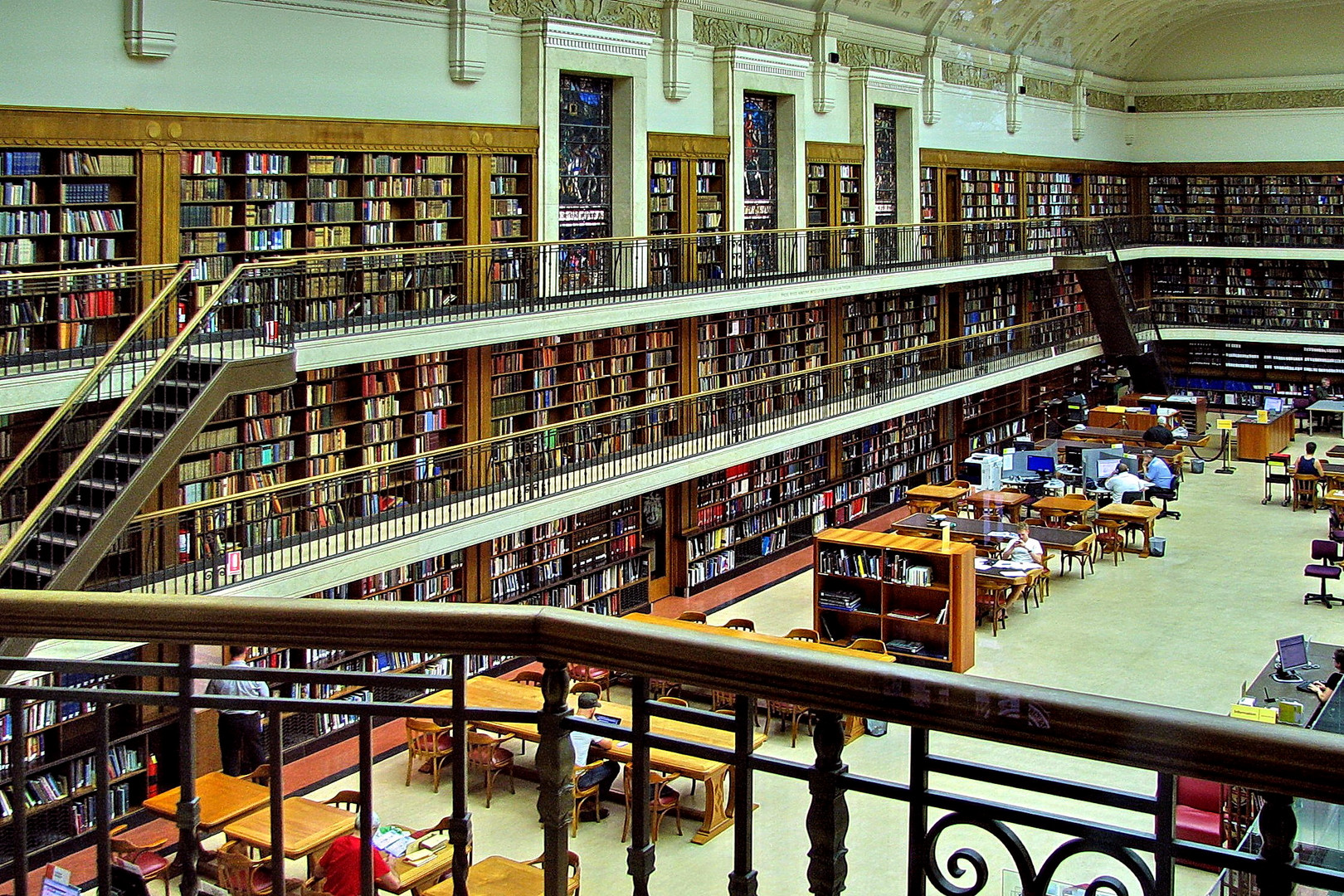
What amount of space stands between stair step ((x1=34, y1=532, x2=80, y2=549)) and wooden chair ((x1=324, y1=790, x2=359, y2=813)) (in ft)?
5.64

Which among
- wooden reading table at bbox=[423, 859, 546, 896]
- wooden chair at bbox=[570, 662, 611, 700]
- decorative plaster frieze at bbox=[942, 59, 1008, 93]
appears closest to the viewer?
wooden reading table at bbox=[423, 859, 546, 896]

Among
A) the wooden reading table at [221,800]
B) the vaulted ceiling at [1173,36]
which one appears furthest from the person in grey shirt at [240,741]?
the vaulted ceiling at [1173,36]

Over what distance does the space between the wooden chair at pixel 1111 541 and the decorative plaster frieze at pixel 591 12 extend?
6.62m

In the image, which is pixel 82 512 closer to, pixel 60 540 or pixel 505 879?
pixel 60 540

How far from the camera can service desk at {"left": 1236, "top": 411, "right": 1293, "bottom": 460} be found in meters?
18.5

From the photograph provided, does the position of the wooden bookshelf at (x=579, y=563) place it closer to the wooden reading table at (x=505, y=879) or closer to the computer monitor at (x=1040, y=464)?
the wooden reading table at (x=505, y=879)

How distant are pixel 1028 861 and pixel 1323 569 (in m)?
12.3

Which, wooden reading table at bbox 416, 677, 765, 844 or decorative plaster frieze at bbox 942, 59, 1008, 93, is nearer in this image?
wooden reading table at bbox 416, 677, 765, 844

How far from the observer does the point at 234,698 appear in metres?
1.49

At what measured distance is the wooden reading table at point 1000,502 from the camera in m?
13.6

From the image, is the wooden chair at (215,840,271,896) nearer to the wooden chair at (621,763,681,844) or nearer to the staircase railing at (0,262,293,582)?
the staircase railing at (0,262,293,582)

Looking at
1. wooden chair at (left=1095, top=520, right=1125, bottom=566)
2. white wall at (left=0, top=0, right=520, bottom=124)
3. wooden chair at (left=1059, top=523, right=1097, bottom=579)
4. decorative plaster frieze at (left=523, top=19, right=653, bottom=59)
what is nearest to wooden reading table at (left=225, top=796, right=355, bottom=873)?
white wall at (left=0, top=0, right=520, bottom=124)

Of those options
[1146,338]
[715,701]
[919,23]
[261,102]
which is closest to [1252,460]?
[1146,338]

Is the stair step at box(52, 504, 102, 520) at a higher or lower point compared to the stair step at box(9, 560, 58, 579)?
higher
